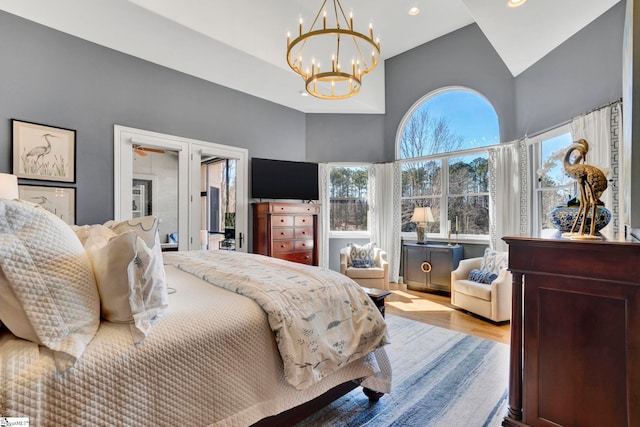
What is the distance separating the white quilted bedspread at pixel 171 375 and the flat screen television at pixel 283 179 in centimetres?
340

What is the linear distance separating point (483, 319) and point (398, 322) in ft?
3.47

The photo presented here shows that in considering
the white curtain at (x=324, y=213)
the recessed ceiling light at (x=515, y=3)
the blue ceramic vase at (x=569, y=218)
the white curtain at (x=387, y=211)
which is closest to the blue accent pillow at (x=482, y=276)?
the white curtain at (x=387, y=211)

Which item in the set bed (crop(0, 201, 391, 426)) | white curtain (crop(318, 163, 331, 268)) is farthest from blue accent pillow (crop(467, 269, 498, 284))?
bed (crop(0, 201, 391, 426))

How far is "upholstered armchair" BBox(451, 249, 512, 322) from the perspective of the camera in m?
3.35

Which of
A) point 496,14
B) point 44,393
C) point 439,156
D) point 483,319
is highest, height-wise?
point 496,14

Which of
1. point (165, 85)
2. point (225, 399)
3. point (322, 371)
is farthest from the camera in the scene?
point (165, 85)

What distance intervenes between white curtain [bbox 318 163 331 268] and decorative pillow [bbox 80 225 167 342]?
14.7 ft

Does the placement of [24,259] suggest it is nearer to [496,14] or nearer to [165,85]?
[165,85]

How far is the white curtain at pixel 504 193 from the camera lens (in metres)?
4.19

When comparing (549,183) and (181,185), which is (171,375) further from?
(549,183)

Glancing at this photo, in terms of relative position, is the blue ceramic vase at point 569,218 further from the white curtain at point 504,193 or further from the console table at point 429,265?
the console table at point 429,265

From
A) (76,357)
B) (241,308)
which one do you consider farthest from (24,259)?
(241,308)

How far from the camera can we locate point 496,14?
9.91ft

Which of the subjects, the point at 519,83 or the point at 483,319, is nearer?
the point at 483,319
